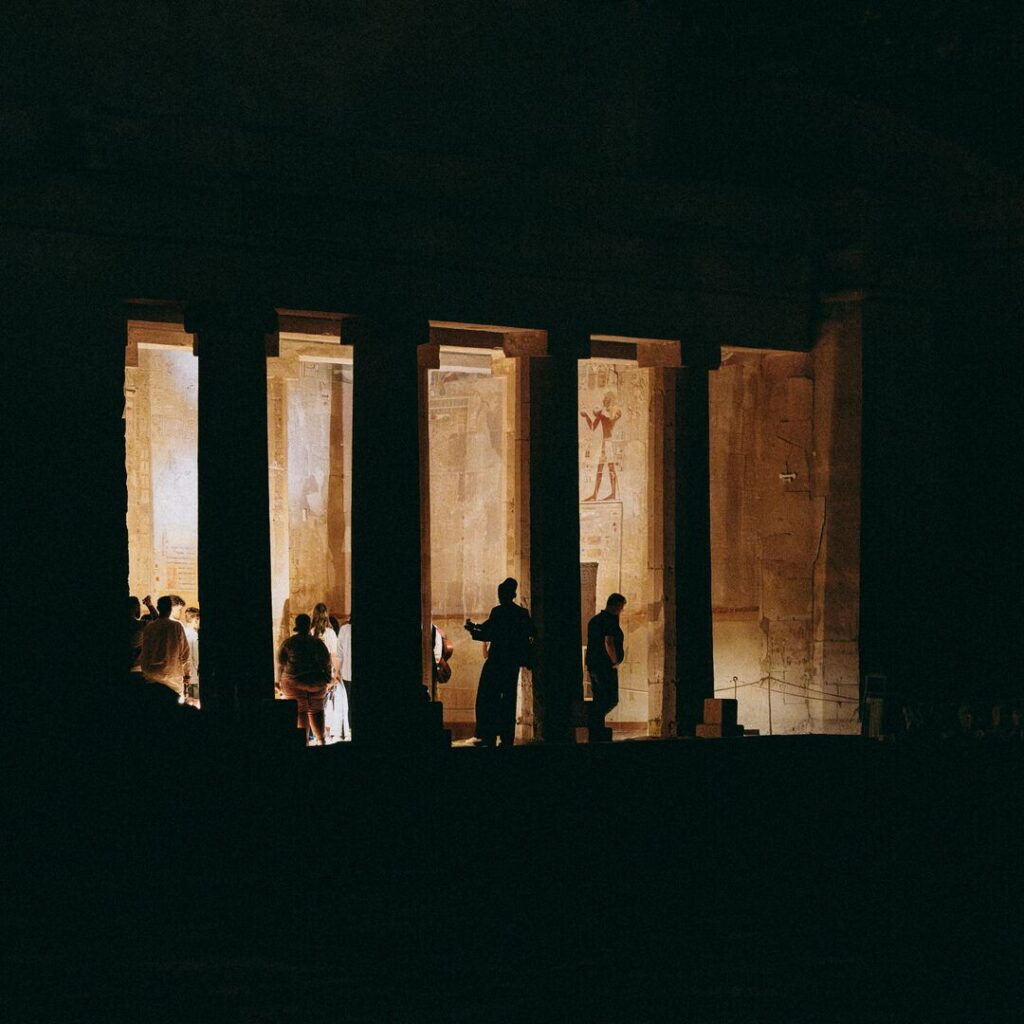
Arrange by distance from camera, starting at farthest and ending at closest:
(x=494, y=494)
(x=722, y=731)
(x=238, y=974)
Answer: (x=494, y=494), (x=722, y=731), (x=238, y=974)

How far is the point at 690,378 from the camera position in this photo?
21578mm

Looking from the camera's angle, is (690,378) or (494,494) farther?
(494,494)

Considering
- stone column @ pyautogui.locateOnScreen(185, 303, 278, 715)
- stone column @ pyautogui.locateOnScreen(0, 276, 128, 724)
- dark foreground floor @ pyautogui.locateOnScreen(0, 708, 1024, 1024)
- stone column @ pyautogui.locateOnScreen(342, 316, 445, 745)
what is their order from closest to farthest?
1. dark foreground floor @ pyautogui.locateOnScreen(0, 708, 1024, 1024)
2. stone column @ pyautogui.locateOnScreen(0, 276, 128, 724)
3. stone column @ pyautogui.locateOnScreen(185, 303, 278, 715)
4. stone column @ pyautogui.locateOnScreen(342, 316, 445, 745)

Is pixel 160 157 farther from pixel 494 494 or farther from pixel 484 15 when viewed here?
pixel 494 494

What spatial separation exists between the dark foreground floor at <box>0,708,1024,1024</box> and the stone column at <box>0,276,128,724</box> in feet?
8.88

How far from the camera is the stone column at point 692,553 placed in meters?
21.3

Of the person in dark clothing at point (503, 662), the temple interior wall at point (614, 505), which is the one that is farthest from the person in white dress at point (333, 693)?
the person in dark clothing at point (503, 662)

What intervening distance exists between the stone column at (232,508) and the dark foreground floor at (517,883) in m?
2.65

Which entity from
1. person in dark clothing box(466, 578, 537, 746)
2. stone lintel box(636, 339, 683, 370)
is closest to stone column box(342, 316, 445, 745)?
person in dark clothing box(466, 578, 537, 746)

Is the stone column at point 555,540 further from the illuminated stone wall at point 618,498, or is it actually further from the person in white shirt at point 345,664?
the illuminated stone wall at point 618,498

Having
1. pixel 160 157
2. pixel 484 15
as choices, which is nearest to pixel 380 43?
pixel 484 15

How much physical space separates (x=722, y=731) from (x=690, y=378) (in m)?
3.70

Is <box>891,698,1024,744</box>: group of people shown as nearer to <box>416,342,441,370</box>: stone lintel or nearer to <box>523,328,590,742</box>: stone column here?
<box>523,328,590,742</box>: stone column

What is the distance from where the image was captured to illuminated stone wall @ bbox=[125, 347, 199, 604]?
24312mm
